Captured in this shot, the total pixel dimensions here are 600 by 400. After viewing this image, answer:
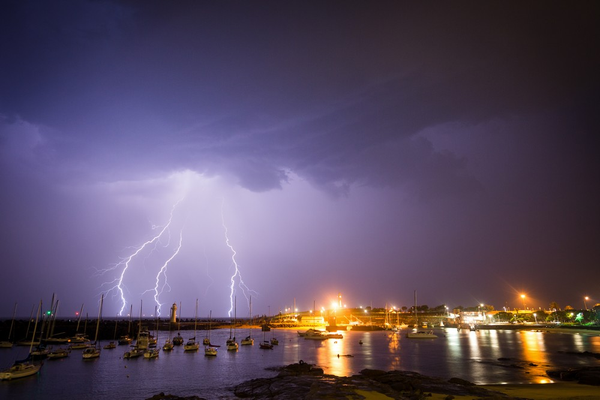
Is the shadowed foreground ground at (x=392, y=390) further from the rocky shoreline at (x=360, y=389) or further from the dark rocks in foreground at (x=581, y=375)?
the dark rocks in foreground at (x=581, y=375)

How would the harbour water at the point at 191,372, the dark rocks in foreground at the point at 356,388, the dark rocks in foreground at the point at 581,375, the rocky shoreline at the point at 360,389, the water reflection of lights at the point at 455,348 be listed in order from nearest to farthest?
the rocky shoreline at the point at 360,389 → the dark rocks in foreground at the point at 356,388 → the dark rocks in foreground at the point at 581,375 → the harbour water at the point at 191,372 → the water reflection of lights at the point at 455,348

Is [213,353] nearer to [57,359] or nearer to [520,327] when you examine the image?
[57,359]

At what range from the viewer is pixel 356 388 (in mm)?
29875

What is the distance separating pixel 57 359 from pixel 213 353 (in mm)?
29508

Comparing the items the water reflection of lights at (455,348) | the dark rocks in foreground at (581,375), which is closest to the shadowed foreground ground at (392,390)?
the dark rocks in foreground at (581,375)

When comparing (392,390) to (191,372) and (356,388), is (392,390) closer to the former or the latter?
(356,388)

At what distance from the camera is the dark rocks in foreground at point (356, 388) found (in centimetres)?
2781

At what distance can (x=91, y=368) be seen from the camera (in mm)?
58969

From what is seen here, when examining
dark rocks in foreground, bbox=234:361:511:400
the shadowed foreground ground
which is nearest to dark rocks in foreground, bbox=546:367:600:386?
the shadowed foreground ground

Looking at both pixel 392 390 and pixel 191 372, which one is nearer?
pixel 392 390

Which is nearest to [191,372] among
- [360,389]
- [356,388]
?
[356,388]

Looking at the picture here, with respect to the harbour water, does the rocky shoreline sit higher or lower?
higher

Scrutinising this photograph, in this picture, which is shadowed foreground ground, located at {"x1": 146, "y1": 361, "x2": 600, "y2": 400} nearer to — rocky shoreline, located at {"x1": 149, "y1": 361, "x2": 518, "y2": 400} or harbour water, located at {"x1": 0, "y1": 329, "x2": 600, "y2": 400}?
rocky shoreline, located at {"x1": 149, "y1": 361, "x2": 518, "y2": 400}

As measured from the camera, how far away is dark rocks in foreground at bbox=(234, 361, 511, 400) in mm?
27812
